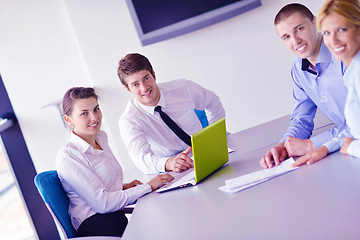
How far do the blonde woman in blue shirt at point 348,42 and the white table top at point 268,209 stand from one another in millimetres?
135

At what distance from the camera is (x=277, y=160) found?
180 cm

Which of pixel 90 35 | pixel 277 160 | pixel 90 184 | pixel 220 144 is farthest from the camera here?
pixel 90 35

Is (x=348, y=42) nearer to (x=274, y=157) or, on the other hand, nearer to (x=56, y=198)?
(x=274, y=157)

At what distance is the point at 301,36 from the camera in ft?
6.93

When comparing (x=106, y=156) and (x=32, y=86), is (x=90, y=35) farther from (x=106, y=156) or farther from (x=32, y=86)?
(x=106, y=156)

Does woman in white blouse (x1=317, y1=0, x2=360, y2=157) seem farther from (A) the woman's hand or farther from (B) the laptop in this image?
(A) the woman's hand

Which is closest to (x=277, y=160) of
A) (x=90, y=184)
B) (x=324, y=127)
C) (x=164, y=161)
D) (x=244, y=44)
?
(x=324, y=127)

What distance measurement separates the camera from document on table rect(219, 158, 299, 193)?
1.63m

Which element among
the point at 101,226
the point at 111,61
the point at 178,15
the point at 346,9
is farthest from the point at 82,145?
the point at 178,15

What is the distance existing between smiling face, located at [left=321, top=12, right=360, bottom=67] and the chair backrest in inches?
57.2

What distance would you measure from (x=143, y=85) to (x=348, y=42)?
4.50 feet

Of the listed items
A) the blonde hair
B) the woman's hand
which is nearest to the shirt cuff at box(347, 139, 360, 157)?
the blonde hair

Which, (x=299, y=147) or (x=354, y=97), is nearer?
(x=354, y=97)

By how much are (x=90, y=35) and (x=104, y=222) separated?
2.28m
